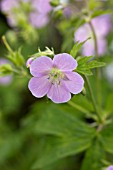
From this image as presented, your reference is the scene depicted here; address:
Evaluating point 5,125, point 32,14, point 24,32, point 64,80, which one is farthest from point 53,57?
point 5,125

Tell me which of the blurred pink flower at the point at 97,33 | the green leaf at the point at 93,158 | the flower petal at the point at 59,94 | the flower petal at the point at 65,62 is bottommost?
the green leaf at the point at 93,158

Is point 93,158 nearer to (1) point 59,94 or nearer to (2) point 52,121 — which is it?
(2) point 52,121

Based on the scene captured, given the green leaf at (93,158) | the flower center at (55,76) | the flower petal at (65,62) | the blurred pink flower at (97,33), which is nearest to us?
the flower petal at (65,62)

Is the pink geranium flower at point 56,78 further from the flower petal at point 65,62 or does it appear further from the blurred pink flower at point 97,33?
the blurred pink flower at point 97,33

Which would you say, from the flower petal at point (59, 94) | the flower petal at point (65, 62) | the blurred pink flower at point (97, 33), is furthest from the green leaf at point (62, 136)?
the blurred pink flower at point (97, 33)

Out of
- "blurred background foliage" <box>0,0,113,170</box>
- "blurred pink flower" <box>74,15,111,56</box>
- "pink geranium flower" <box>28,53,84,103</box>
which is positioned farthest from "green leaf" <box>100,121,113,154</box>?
"blurred pink flower" <box>74,15,111,56</box>

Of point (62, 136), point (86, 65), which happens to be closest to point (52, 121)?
point (62, 136)

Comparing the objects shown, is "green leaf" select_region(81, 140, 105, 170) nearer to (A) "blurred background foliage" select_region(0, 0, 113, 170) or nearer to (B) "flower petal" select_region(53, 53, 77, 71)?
(A) "blurred background foliage" select_region(0, 0, 113, 170)
